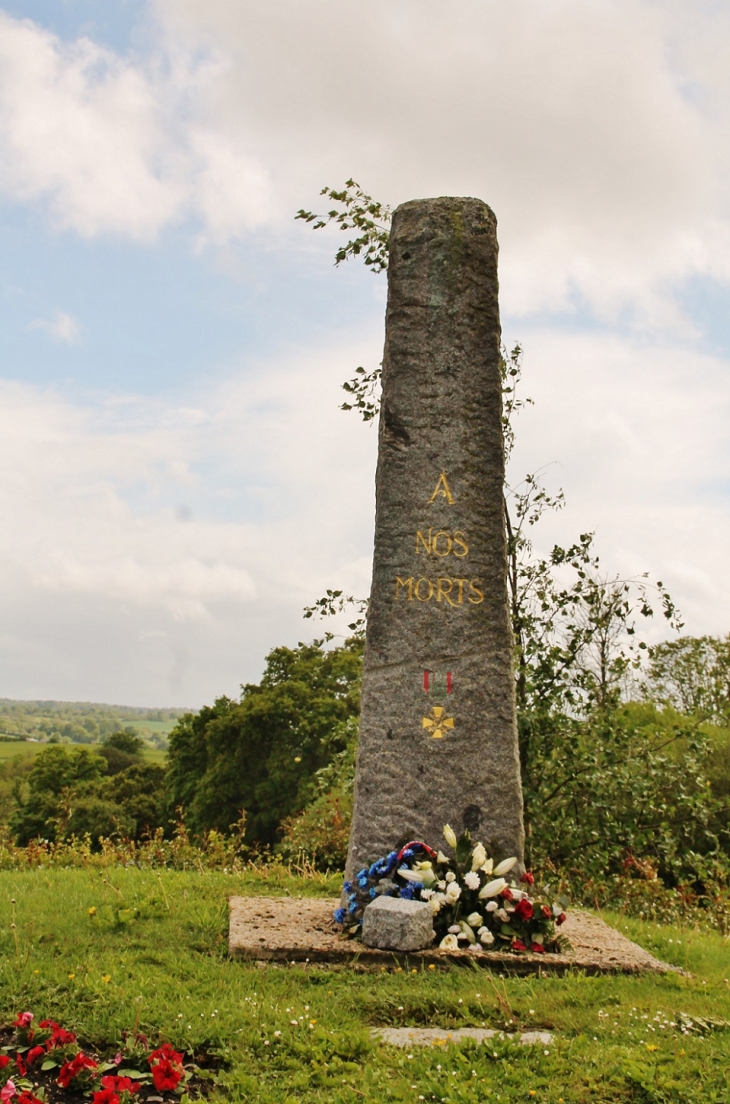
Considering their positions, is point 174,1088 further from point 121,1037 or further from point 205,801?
point 205,801

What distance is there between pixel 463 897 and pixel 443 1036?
61.5 inches

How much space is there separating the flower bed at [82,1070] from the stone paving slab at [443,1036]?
850 mm

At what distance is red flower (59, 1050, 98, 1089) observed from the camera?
11.4ft

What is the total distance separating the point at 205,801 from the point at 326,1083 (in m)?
21.8

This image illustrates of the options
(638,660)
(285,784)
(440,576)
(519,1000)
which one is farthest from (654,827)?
(285,784)

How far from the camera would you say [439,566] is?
21.1 ft

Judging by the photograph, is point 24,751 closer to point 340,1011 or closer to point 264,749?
point 264,749

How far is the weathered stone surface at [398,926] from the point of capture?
533 cm

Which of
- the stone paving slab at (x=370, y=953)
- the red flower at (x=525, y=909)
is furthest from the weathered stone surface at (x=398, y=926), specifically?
the red flower at (x=525, y=909)

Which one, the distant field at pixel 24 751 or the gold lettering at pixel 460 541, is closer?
the gold lettering at pixel 460 541

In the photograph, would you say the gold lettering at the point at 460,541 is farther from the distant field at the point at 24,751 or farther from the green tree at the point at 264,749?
the distant field at the point at 24,751

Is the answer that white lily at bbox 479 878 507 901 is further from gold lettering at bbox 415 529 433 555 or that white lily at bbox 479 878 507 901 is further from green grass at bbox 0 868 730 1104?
gold lettering at bbox 415 529 433 555

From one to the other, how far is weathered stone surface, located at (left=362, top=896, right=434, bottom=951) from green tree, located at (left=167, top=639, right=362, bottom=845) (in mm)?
18091

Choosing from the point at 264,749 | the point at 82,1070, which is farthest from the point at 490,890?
the point at 264,749
